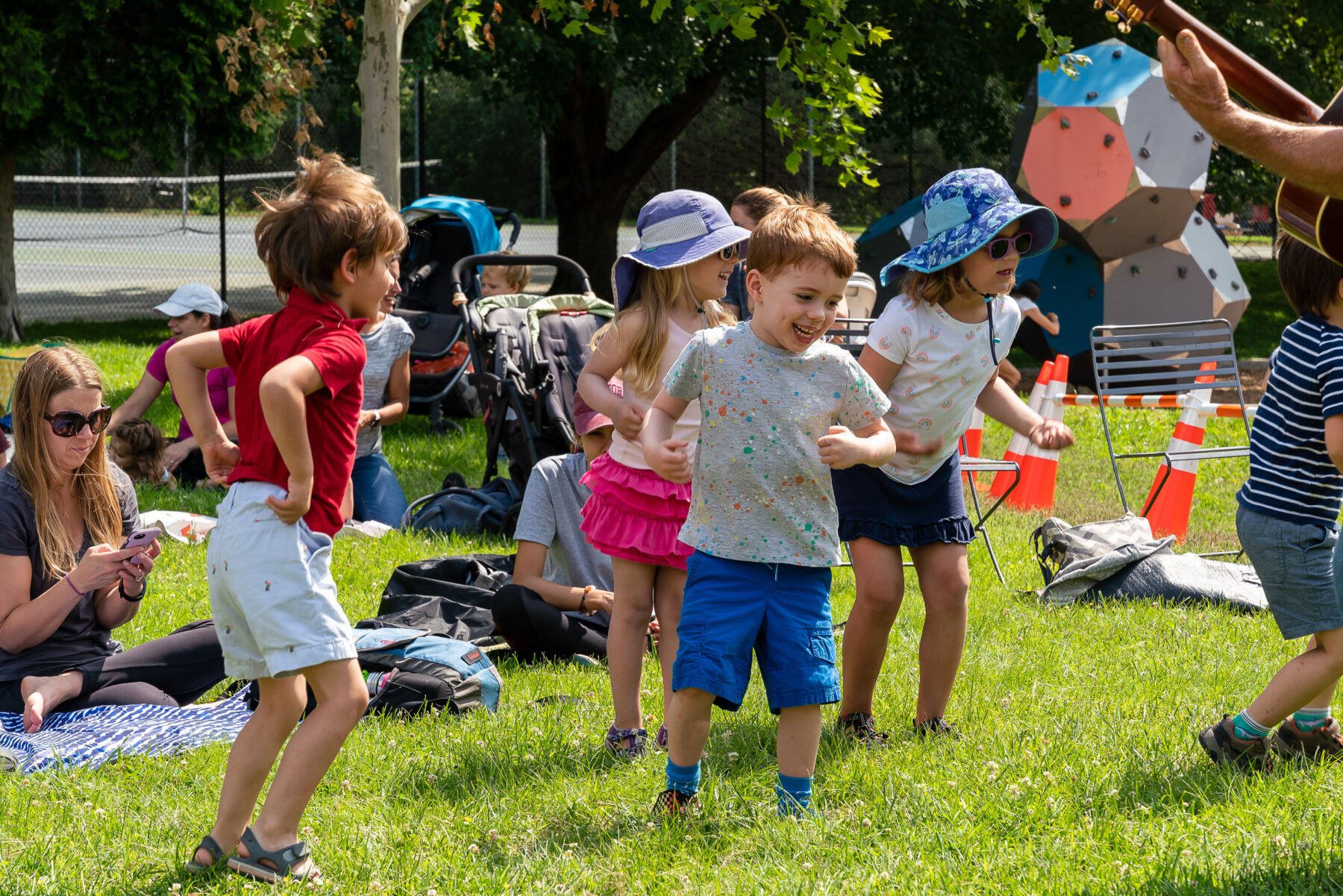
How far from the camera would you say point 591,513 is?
13.2 feet

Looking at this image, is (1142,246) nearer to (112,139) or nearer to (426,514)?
(426,514)

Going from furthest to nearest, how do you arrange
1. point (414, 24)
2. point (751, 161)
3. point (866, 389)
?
point (751, 161)
point (414, 24)
point (866, 389)

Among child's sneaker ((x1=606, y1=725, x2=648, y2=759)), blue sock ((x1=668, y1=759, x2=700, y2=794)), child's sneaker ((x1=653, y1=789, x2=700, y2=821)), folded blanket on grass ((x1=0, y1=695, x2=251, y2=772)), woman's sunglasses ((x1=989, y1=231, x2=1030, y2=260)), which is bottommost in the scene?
folded blanket on grass ((x1=0, y1=695, x2=251, y2=772))

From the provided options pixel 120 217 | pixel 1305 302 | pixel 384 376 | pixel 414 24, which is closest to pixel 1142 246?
pixel 414 24

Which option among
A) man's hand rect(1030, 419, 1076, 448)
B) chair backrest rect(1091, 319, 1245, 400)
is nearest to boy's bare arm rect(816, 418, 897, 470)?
man's hand rect(1030, 419, 1076, 448)

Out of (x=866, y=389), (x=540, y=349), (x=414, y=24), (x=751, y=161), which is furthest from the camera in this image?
(x=751, y=161)

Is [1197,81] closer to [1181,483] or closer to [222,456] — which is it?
[222,456]

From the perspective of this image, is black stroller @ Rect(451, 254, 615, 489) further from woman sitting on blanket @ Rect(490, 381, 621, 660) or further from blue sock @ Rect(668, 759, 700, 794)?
blue sock @ Rect(668, 759, 700, 794)

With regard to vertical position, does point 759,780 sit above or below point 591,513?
below

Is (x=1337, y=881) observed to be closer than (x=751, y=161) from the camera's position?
Yes

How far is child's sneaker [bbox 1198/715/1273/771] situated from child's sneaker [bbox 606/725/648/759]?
5.50 feet

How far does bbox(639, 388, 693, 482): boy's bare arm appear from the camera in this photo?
Answer: 3131 millimetres

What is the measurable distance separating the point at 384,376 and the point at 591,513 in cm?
360

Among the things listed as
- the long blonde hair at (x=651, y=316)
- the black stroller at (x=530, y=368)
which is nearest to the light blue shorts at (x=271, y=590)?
the long blonde hair at (x=651, y=316)
